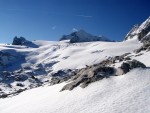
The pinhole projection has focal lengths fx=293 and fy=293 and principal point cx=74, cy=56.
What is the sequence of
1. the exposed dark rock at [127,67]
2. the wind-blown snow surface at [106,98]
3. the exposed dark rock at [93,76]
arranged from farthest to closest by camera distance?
the exposed dark rock at [93,76] → the exposed dark rock at [127,67] → the wind-blown snow surface at [106,98]

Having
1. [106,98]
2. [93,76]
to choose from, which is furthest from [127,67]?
[106,98]

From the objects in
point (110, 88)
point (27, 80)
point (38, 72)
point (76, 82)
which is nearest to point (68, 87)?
point (76, 82)

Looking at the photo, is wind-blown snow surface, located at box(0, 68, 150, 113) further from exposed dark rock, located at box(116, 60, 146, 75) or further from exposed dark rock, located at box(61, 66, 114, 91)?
exposed dark rock, located at box(61, 66, 114, 91)

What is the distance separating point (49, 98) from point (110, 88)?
1038cm

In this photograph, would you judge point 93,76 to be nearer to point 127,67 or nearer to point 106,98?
point 127,67

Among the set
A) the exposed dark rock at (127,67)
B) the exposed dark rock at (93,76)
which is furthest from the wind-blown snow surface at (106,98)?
the exposed dark rock at (93,76)

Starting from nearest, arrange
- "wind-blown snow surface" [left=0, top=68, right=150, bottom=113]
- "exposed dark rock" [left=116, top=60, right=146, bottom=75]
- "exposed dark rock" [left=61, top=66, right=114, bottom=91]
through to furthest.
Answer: "wind-blown snow surface" [left=0, top=68, right=150, bottom=113], "exposed dark rock" [left=116, top=60, right=146, bottom=75], "exposed dark rock" [left=61, top=66, right=114, bottom=91]

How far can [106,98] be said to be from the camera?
36.0 m

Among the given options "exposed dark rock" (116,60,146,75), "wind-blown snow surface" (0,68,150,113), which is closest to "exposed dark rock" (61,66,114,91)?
"wind-blown snow surface" (0,68,150,113)

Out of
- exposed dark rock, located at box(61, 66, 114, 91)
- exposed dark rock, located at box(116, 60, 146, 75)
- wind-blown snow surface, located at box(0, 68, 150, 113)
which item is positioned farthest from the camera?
exposed dark rock, located at box(61, 66, 114, 91)

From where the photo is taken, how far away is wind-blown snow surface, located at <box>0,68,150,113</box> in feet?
108

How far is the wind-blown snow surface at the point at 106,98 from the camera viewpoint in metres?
32.9

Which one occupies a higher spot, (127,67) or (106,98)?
(127,67)

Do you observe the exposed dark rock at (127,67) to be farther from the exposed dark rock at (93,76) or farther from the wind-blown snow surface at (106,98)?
the exposed dark rock at (93,76)
